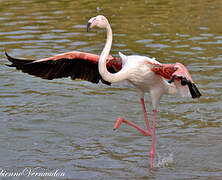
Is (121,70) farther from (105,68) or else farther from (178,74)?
(178,74)

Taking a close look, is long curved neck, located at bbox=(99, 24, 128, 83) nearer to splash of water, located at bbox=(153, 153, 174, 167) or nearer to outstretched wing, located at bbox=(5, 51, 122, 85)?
outstretched wing, located at bbox=(5, 51, 122, 85)

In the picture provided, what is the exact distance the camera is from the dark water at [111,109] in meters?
7.38

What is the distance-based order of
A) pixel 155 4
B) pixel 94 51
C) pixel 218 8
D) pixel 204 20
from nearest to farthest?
pixel 94 51 < pixel 204 20 < pixel 218 8 < pixel 155 4

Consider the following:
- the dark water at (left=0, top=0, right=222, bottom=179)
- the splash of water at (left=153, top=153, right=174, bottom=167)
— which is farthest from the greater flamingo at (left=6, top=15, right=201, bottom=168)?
the dark water at (left=0, top=0, right=222, bottom=179)

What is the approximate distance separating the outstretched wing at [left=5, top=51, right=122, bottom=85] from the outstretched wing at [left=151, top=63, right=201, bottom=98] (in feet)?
2.70

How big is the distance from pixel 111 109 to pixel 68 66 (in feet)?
5.75

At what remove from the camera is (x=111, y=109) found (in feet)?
31.2

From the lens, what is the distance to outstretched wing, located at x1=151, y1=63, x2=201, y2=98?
646 centimetres

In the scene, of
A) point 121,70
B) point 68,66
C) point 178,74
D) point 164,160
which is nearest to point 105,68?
point 121,70

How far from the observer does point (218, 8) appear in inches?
646

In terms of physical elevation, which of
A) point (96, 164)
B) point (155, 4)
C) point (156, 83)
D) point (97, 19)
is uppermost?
point (97, 19)

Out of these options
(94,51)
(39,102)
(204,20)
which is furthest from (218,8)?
(39,102)

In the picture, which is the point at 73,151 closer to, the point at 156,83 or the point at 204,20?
the point at 156,83

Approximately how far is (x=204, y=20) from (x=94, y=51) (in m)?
4.28
